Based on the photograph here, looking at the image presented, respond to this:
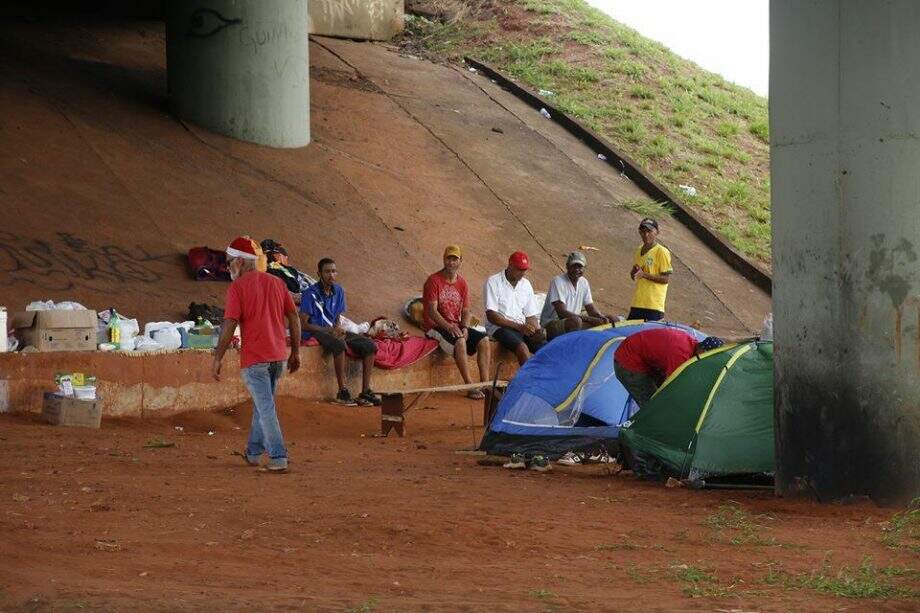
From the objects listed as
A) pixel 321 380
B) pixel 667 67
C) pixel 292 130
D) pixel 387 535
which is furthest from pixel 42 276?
pixel 667 67

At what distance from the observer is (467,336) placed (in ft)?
57.5

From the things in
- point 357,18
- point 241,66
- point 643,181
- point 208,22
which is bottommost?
point 643,181

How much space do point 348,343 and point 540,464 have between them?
5.06 metres

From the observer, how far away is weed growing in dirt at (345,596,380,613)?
6.61 meters

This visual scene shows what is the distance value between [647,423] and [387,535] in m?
3.72

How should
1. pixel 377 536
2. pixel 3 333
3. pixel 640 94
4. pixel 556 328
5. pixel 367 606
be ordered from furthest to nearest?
pixel 640 94 < pixel 556 328 < pixel 3 333 < pixel 377 536 < pixel 367 606

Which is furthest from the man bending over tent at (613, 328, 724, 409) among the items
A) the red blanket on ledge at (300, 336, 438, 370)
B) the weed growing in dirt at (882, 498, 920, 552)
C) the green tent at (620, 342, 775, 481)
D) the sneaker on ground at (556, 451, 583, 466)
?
the red blanket on ledge at (300, 336, 438, 370)

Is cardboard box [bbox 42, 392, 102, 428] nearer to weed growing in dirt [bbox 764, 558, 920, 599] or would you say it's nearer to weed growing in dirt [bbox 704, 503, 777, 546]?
weed growing in dirt [bbox 704, 503, 777, 546]

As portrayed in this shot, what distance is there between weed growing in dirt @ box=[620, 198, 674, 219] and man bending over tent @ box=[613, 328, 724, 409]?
13.4 meters

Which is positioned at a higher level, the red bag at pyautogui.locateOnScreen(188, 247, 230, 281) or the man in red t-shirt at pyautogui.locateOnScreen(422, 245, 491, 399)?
the red bag at pyautogui.locateOnScreen(188, 247, 230, 281)

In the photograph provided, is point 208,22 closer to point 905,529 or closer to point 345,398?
point 345,398

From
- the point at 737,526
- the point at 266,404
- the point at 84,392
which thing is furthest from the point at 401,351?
the point at 737,526

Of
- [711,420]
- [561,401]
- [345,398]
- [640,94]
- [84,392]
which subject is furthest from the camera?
[640,94]

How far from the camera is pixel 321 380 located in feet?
55.9
